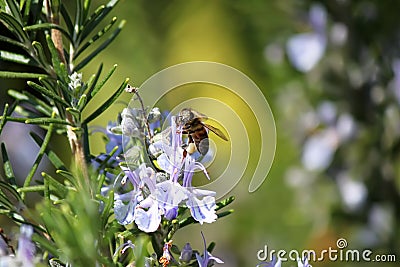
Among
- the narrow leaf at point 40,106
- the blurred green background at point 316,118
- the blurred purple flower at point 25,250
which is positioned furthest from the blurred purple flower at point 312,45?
the blurred purple flower at point 25,250

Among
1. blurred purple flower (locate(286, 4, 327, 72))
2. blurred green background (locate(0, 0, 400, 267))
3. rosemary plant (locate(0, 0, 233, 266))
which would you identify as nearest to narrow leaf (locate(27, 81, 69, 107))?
rosemary plant (locate(0, 0, 233, 266))

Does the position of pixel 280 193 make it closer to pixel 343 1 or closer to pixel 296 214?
pixel 296 214

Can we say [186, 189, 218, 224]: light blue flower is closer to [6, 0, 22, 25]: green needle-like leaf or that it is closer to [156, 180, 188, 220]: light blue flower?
[156, 180, 188, 220]: light blue flower

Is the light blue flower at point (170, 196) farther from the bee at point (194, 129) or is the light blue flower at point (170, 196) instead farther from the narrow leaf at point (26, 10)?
the narrow leaf at point (26, 10)

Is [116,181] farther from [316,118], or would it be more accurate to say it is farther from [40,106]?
[316,118]

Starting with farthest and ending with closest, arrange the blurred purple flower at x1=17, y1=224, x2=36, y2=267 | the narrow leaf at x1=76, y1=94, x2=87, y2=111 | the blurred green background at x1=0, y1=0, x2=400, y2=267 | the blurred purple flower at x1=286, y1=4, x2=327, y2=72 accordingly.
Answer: the blurred purple flower at x1=286, y1=4, x2=327, y2=72
the blurred green background at x1=0, y1=0, x2=400, y2=267
the narrow leaf at x1=76, y1=94, x2=87, y2=111
the blurred purple flower at x1=17, y1=224, x2=36, y2=267

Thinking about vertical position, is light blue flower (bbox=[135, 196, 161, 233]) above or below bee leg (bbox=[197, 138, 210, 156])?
below

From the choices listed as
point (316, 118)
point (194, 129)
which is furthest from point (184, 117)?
point (316, 118)
